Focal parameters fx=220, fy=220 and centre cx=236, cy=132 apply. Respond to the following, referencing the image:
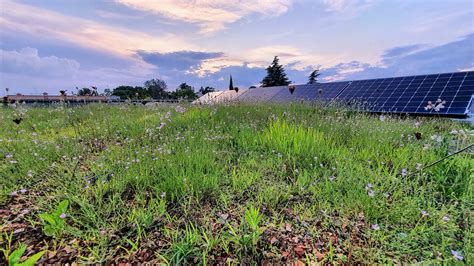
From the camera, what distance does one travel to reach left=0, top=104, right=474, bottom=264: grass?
1628 millimetres

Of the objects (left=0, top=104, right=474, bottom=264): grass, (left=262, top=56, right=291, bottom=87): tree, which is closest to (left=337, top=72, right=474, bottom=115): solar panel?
(left=0, top=104, right=474, bottom=264): grass

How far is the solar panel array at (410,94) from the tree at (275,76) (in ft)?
97.5

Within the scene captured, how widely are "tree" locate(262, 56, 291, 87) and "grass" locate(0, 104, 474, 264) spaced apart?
41789 millimetres

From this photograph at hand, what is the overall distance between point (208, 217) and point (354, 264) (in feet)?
3.83

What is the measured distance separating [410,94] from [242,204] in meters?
12.5

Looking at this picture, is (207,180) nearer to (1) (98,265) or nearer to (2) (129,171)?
(2) (129,171)

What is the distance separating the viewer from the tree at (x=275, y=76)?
4338 cm

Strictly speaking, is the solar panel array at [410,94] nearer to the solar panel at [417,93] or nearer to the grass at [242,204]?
the solar panel at [417,93]

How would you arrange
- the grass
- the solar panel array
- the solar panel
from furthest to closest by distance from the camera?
the solar panel → the solar panel array → the grass

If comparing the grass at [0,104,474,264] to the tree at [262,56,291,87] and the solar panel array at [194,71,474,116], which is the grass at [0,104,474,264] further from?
the tree at [262,56,291,87]

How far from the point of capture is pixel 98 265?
1.51m

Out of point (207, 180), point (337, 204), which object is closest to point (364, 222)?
point (337, 204)

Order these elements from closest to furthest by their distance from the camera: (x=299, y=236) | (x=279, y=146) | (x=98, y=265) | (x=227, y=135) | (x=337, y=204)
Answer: (x=98, y=265)
(x=299, y=236)
(x=337, y=204)
(x=279, y=146)
(x=227, y=135)

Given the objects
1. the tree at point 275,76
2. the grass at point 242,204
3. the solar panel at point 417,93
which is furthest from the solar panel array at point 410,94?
the tree at point 275,76
